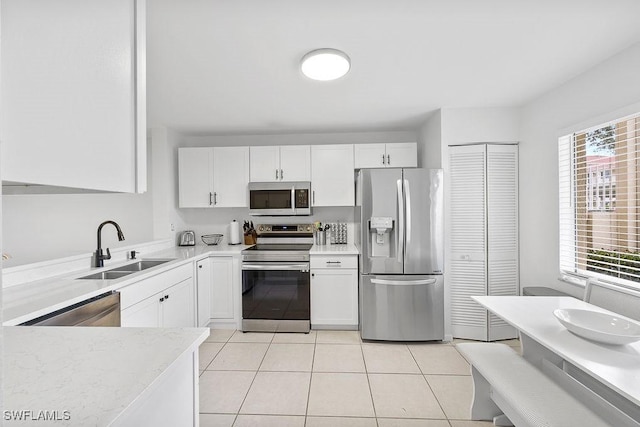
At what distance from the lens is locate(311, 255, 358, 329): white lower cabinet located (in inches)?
130

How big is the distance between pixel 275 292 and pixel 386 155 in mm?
2044

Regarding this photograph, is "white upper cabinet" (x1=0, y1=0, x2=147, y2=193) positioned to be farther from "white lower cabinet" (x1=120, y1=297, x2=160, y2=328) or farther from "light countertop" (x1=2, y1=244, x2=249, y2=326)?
"white lower cabinet" (x1=120, y1=297, x2=160, y2=328)

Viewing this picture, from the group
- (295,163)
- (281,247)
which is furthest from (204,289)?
(295,163)

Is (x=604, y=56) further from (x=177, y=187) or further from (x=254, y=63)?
(x=177, y=187)

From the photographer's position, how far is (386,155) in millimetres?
3621

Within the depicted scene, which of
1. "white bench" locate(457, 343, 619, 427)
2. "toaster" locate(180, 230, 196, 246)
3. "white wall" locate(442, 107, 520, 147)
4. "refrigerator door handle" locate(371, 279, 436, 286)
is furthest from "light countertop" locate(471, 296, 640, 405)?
"toaster" locate(180, 230, 196, 246)

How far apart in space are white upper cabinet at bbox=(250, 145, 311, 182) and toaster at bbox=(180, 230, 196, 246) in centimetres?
112

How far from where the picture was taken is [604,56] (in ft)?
6.73

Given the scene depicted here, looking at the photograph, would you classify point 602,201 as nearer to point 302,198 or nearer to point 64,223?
point 302,198

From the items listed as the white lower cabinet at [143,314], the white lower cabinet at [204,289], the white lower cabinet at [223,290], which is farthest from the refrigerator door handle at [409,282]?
the white lower cabinet at [143,314]

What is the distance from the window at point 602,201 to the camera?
1955 millimetres

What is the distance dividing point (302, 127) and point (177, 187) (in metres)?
1.76

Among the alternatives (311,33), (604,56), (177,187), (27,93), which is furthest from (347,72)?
(177,187)

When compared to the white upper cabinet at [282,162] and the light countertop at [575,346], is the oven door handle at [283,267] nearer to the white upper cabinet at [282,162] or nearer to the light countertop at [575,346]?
the white upper cabinet at [282,162]
